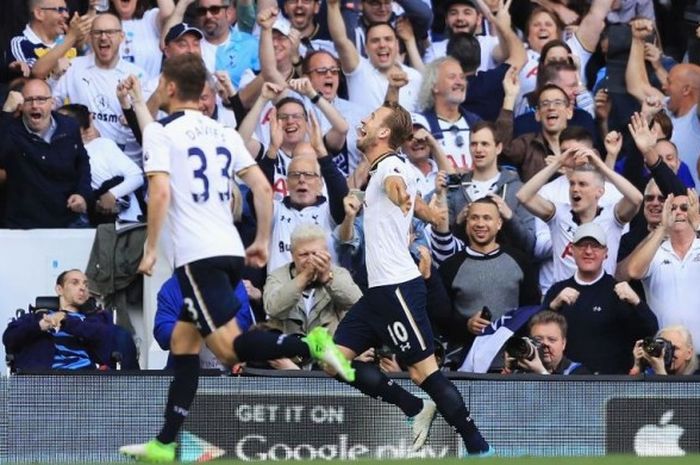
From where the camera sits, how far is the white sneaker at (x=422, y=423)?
429 inches

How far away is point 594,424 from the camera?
12164 mm

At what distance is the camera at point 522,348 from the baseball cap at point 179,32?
416cm

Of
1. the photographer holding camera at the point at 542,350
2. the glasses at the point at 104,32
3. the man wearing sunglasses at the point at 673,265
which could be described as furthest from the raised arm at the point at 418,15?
the photographer holding camera at the point at 542,350

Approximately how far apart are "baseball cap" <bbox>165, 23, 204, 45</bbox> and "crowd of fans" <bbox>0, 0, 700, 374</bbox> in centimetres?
3

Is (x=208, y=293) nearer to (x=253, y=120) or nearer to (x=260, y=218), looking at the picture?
(x=260, y=218)

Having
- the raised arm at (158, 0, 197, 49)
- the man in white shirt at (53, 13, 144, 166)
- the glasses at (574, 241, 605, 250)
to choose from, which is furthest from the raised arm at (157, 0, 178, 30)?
the glasses at (574, 241, 605, 250)

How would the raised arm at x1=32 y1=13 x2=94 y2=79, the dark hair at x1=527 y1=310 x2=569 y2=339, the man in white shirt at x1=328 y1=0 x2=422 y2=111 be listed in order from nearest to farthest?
the dark hair at x1=527 y1=310 x2=569 y2=339 < the raised arm at x1=32 y1=13 x2=94 y2=79 < the man in white shirt at x1=328 y1=0 x2=422 y2=111

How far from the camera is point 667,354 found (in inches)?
495

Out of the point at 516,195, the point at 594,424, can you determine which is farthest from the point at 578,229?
the point at 594,424

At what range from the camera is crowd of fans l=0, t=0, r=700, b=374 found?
42.6 feet

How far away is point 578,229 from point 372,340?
2.83 meters

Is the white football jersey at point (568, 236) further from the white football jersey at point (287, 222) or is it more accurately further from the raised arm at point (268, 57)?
the raised arm at point (268, 57)

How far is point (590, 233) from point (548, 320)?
87 cm

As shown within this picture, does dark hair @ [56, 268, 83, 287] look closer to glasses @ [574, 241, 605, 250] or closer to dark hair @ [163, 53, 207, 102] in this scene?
dark hair @ [163, 53, 207, 102]
